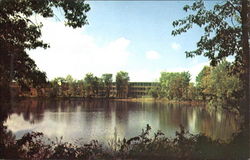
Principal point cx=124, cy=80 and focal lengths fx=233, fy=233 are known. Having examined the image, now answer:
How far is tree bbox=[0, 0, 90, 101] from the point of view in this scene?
834 cm

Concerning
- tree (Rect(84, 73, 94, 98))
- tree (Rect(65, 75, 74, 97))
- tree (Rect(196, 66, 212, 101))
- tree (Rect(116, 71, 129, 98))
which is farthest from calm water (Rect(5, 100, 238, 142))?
tree (Rect(116, 71, 129, 98))

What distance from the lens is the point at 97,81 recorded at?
100 m

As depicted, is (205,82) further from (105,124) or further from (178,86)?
(105,124)

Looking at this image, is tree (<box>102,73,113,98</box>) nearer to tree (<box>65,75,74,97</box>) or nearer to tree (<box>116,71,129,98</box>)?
tree (<box>116,71,129,98</box>)

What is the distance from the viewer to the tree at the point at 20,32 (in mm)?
8344

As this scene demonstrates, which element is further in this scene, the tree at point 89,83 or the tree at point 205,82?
the tree at point 89,83

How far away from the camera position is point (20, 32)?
28.9 feet

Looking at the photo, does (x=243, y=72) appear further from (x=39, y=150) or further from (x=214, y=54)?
(x=39, y=150)

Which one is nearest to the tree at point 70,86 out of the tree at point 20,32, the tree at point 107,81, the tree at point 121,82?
the tree at point 107,81

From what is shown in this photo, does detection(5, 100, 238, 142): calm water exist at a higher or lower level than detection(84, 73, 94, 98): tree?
lower

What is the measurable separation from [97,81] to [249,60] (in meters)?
91.9

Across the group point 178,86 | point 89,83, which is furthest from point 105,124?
point 89,83

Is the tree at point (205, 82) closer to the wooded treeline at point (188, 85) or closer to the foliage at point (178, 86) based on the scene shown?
the wooded treeline at point (188, 85)

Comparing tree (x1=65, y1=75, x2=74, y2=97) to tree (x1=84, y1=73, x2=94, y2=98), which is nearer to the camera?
tree (x1=65, y1=75, x2=74, y2=97)
